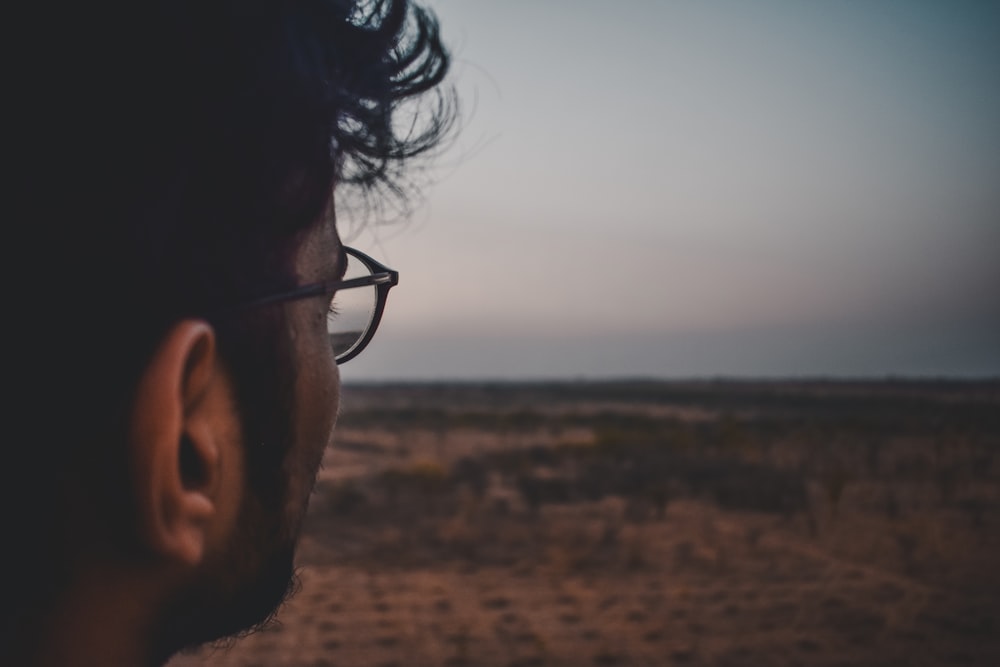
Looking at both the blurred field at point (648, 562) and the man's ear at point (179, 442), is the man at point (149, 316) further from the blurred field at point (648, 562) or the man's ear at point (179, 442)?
the blurred field at point (648, 562)

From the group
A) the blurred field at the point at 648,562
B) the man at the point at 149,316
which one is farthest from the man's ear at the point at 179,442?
the blurred field at the point at 648,562

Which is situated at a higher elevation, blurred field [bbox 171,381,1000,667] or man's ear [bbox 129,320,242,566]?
man's ear [bbox 129,320,242,566]

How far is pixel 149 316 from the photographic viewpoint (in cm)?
66

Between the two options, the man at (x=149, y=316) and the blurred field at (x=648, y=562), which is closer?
the man at (x=149, y=316)

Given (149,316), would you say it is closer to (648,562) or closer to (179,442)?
(179,442)

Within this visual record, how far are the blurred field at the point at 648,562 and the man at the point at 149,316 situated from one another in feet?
3.09

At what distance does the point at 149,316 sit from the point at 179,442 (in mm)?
112

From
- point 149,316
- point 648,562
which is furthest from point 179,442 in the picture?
point 648,562

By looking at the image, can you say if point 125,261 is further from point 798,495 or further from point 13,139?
point 798,495

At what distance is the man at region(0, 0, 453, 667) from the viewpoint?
0.64 meters

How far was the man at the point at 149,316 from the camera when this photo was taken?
64 centimetres

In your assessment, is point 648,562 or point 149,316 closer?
point 149,316

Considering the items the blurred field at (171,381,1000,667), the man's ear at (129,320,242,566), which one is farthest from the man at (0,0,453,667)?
the blurred field at (171,381,1000,667)

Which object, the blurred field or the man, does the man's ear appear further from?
the blurred field
